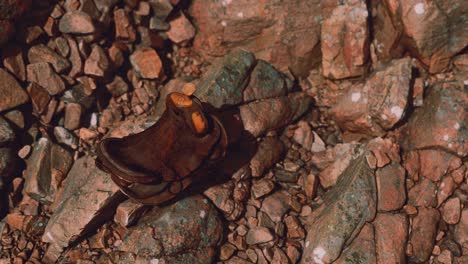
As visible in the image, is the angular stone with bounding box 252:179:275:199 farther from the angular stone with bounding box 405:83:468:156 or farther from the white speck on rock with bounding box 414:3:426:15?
the white speck on rock with bounding box 414:3:426:15

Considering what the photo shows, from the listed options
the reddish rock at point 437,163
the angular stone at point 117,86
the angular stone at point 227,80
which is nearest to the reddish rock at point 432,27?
the reddish rock at point 437,163

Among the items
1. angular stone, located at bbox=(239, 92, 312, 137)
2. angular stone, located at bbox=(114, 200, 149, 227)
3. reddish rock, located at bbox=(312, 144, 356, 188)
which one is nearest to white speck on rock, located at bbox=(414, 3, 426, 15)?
angular stone, located at bbox=(239, 92, 312, 137)

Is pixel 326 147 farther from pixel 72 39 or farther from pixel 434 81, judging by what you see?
pixel 72 39

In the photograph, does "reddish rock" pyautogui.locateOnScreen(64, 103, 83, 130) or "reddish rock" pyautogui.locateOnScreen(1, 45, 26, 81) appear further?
"reddish rock" pyautogui.locateOnScreen(64, 103, 83, 130)

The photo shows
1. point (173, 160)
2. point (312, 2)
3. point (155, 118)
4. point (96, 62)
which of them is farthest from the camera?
point (312, 2)

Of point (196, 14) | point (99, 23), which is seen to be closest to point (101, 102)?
point (99, 23)

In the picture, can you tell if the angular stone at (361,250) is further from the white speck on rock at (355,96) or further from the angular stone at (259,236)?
the white speck on rock at (355,96)
